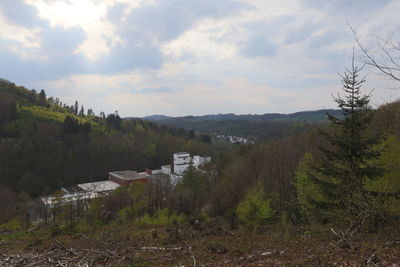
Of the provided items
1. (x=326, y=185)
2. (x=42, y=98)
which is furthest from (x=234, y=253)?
(x=42, y=98)

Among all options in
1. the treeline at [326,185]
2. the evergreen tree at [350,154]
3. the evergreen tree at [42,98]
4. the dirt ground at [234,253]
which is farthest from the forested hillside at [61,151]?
the evergreen tree at [350,154]

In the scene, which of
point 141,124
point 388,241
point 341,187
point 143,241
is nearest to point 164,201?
point 143,241

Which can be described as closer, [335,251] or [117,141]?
[335,251]

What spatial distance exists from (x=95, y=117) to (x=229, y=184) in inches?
4179

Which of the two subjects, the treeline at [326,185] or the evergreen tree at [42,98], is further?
the evergreen tree at [42,98]

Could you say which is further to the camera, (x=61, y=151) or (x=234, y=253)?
(x=61, y=151)

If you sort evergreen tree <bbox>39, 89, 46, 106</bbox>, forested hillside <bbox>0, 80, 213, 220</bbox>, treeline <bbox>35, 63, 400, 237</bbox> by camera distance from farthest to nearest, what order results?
evergreen tree <bbox>39, 89, 46, 106</bbox>, forested hillside <bbox>0, 80, 213, 220</bbox>, treeline <bbox>35, 63, 400, 237</bbox>

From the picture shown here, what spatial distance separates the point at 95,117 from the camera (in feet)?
407

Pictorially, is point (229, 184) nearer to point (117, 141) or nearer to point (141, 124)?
point (117, 141)

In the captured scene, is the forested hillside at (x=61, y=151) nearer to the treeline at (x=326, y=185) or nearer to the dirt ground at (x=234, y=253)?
the treeline at (x=326, y=185)

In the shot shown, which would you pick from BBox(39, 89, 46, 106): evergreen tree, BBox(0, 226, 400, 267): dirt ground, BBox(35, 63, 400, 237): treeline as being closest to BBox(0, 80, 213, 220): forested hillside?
BBox(39, 89, 46, 106): evergreen tree

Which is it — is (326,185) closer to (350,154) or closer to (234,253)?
(350,154)

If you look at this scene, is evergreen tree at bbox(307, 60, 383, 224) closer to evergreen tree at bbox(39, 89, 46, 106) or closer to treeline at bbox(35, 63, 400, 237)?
treeline at bbox(35, 63, 400, 237)

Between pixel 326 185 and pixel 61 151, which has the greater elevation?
pixel 326 185
